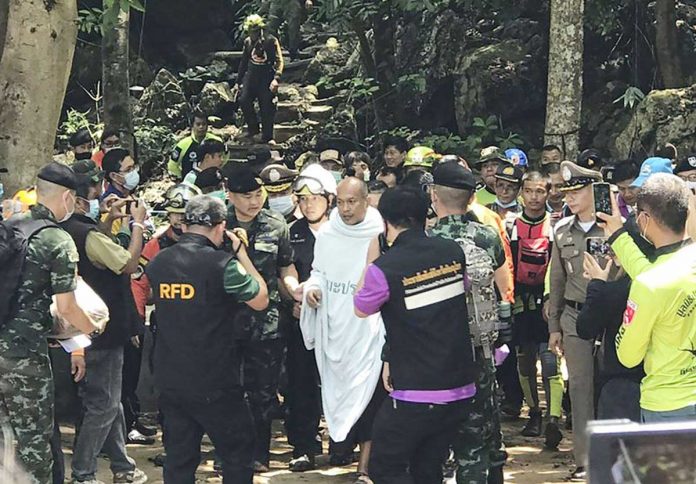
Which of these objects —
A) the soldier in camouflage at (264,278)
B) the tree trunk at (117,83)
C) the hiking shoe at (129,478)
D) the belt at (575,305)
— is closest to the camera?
the belt at (575,305)

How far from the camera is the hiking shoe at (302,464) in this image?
7711mm

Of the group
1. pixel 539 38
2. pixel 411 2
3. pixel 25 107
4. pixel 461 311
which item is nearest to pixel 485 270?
pixel 461 311

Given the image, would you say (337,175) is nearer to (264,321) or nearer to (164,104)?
(264,321)

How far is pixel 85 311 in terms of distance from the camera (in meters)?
5.92

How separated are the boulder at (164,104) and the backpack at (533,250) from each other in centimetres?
1222

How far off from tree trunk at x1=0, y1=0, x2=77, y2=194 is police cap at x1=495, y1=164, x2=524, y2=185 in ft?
11.9

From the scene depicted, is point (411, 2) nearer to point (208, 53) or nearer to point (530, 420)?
point (530, 420)

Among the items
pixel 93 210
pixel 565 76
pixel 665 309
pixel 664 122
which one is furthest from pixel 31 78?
pixel 664 122

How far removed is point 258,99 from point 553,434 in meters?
9.66

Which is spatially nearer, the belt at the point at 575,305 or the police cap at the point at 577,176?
the police cap at the point at 577,176

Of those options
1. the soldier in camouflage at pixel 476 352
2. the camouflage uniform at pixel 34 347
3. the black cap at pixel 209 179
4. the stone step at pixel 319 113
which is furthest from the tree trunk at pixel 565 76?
the camouflage uniform at pixel 34 347

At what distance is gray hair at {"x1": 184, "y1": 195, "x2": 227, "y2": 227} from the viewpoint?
239 inches

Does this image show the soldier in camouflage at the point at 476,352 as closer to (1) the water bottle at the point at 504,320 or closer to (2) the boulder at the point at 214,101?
(1) the water bottle at the point at 504,320

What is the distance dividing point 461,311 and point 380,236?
1.24 meters
